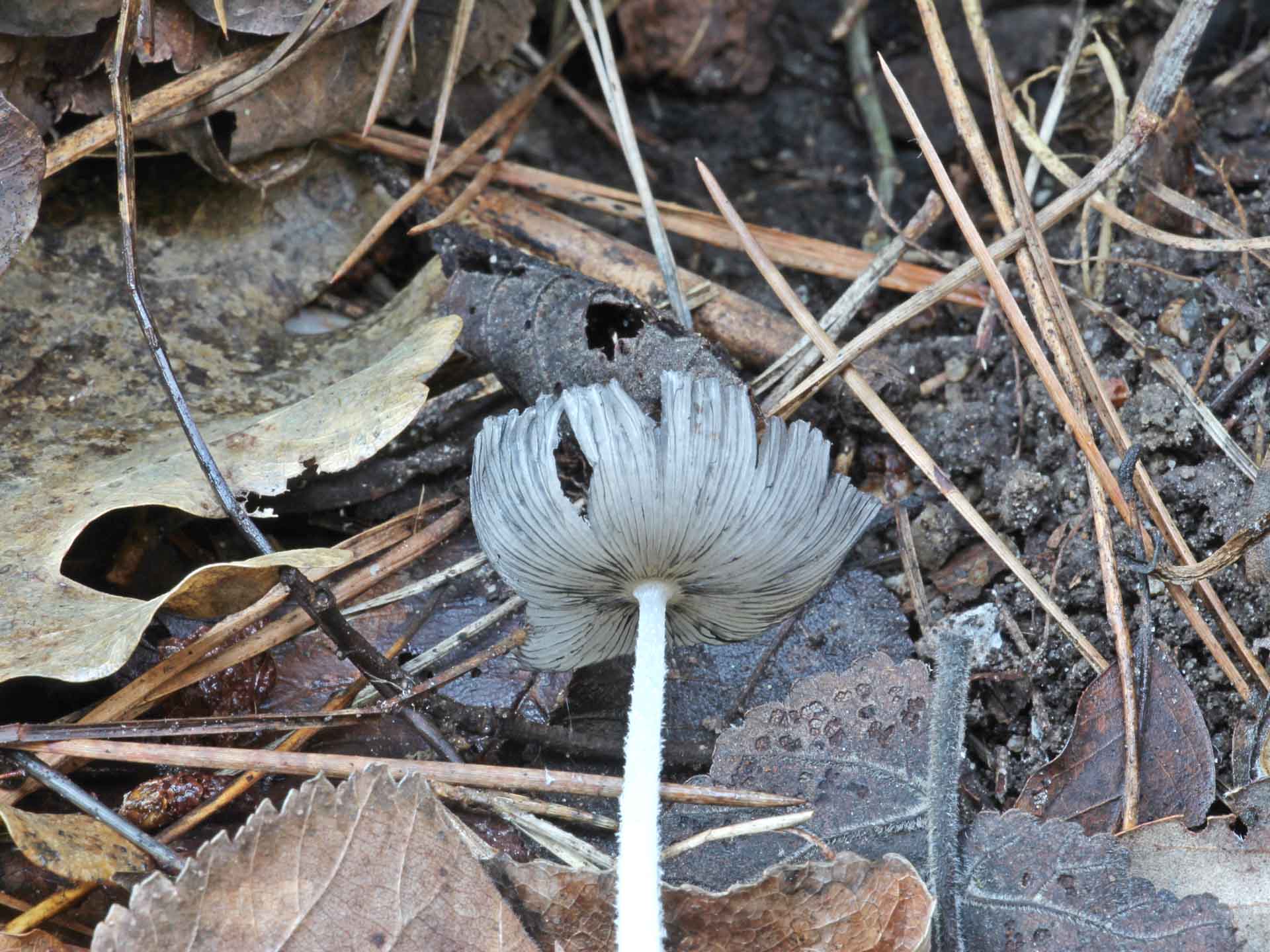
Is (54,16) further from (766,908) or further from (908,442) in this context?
(766,908)

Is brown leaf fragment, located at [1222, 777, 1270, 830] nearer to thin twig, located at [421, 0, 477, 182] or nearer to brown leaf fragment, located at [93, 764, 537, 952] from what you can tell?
brown leaf fragment, located at [93, 764, 537, 952]

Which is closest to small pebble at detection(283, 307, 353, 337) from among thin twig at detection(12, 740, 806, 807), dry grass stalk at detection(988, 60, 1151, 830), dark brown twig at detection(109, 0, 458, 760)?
dark brown twig at detection(109, 0, 458, 760)

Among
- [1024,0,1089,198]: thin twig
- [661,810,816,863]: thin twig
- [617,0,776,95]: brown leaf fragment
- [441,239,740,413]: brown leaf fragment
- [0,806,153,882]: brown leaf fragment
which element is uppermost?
[617,0,776,95]: brown leaf fragment

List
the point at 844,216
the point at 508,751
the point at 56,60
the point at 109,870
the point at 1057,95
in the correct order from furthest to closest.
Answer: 1. the point at 844,216
2. the point at 1057,95
3. the point at 56,60
4. the point at 508,751
5. the point at 109,870

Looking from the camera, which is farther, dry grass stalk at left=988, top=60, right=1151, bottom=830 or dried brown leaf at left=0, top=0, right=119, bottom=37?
dried brown leaf at left=0, top=0, right=119, bottom=37

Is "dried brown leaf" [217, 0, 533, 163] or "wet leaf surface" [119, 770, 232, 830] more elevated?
"dried brown leaf" [217, 0, 533, 163]

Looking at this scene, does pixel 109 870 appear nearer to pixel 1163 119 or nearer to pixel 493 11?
pixel 493 11

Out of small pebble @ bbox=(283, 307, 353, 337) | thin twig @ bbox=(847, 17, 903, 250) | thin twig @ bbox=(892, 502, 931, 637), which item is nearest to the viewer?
thin twig @ bbox=(892, 502, 931, 637)

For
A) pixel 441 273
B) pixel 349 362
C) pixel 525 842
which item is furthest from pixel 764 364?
pixel 525 842

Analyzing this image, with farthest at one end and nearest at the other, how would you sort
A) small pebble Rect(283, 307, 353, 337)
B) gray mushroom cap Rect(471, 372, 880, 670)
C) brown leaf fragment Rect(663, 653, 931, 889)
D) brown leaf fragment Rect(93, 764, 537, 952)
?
small pebble Rect(283, 307, 353, 337) < brown leaf fragment Rect(663, 653, 931, 889) < gray mushroom cap Rect(471, 372, 880, 670) < brown leaf fragment Rect(93, 764, 537, 952)
